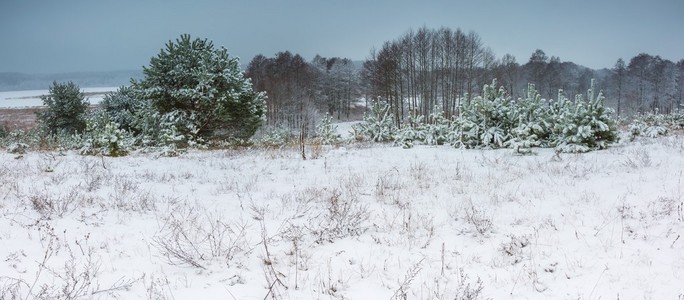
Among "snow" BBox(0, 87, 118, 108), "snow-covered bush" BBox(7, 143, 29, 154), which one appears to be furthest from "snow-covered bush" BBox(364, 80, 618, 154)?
"snow" BBox(0, 87, 118, 108)

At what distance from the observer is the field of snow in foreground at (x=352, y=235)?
3.89 metres

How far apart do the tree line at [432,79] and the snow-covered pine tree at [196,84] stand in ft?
77.1

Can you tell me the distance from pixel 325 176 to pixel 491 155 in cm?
519

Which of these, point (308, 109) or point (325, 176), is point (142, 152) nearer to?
point (325, 176)

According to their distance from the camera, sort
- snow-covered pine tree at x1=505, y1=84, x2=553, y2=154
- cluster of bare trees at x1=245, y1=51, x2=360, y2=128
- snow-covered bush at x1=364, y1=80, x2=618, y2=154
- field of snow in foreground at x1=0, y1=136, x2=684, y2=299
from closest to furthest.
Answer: field of snow in foreground at x1=0, y1=136, x2=684, y2=299 < snow-covered bush at x1=364, y1=80, x2=618, y2=154 < snow-covered pine tree at x1=505, y1=84, x2=553, y2=154 < cluster of bare trees at x1=245, y1=51, x2=360, y2=128

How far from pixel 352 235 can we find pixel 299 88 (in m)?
51.3

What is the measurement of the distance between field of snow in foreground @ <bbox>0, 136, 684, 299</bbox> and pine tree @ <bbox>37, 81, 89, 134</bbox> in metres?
16.1

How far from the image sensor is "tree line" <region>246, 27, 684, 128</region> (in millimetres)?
45125

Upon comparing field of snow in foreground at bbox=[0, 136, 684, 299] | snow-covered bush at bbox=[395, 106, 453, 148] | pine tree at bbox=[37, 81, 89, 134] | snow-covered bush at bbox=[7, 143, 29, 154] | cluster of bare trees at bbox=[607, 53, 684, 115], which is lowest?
field of snow in foreground at bbox=[0, 136, 684, 299]

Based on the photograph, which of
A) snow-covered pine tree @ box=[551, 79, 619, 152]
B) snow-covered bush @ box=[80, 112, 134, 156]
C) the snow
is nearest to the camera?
snow-covered pine tree @ box=[551, 79, 619, 152]

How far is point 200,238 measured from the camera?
198 inches

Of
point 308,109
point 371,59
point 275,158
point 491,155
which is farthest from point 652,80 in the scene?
point 275,158

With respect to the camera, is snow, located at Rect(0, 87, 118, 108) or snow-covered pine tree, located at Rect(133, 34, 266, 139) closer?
snow-covered pine tree, located at Rect(133, 34, 266, 139)

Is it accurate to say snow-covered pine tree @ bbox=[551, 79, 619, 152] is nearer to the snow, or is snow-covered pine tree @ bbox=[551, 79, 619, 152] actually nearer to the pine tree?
the pine tree
